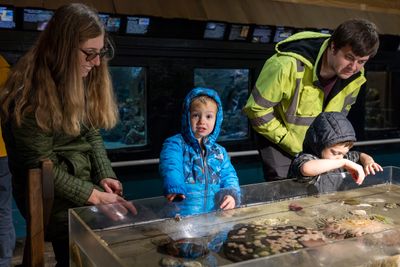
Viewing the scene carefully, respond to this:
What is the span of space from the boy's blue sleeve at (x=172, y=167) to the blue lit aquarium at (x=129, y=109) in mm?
1646

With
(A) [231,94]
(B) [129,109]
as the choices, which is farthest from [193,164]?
(A) [231,94]

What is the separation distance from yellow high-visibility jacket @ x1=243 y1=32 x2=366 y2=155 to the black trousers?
0.04m

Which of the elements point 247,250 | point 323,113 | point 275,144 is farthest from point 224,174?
point 247,250

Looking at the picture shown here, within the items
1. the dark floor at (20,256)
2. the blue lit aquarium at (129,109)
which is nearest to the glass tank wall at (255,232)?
the dark floor at (20,256)

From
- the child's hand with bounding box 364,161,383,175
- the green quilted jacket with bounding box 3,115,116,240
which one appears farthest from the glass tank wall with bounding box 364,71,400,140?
the green quilted jacket with bounding box 3,115,116,240

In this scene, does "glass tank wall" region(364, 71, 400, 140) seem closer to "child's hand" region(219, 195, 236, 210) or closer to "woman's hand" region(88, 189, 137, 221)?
"child's hand" region(219, 195, 236, 210)

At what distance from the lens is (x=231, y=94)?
404cm

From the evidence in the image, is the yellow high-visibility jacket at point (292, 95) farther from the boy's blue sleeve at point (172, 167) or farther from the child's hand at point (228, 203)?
the child's hand at point (228, 203)

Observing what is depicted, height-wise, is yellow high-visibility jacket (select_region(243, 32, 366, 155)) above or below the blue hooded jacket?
above

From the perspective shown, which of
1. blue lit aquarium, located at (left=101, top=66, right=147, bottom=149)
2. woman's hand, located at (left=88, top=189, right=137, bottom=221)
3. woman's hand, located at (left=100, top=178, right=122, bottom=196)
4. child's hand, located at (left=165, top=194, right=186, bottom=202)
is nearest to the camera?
woman's hand, located at (left=88, top=189, right=137, bottom=221)

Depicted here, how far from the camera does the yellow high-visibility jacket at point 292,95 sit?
1989mm

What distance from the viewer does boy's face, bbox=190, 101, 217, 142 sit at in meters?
1.94

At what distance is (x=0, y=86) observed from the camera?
167cm

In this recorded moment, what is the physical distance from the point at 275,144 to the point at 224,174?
30 cm
